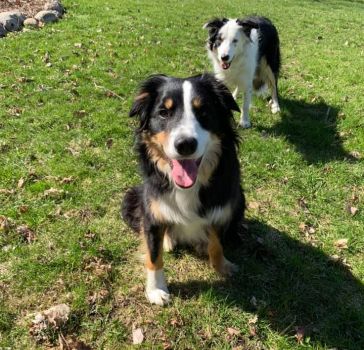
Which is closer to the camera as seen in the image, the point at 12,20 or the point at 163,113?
the point at 163,113

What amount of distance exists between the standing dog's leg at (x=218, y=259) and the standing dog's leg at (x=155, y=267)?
19.9 inches

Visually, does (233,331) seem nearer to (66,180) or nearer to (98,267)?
(98,267)

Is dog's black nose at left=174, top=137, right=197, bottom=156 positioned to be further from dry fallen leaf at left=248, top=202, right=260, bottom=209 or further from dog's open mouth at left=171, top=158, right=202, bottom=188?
dry fallen leaf at left=248, top=202, right=260, bottom=209

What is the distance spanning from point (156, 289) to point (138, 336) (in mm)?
434

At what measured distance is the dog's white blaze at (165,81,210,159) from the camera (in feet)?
9.53

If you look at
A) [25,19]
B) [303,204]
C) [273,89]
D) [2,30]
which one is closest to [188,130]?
[303,204]

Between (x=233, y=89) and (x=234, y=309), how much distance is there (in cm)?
445

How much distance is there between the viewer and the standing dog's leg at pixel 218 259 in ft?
12.4

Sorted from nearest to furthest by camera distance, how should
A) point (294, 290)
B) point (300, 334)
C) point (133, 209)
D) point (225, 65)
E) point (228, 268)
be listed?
point (300, 334) < point (294, 290) < point (228, 268) < point (133, 209) < point (225, 65)

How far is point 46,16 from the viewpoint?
1112 cm

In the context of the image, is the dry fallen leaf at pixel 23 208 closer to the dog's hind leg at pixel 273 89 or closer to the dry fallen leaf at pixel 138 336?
the dry fallen leaf at pixel 138 336

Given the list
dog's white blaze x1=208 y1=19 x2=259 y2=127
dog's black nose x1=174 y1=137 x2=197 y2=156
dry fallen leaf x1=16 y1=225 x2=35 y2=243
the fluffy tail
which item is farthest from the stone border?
dog's black nose x1=174 y1=137 x2=197 y2=156

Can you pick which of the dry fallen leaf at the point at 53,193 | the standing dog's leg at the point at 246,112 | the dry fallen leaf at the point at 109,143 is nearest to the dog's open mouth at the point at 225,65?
the standing dog's leg at the point at 246,112

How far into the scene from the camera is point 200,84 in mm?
3203
